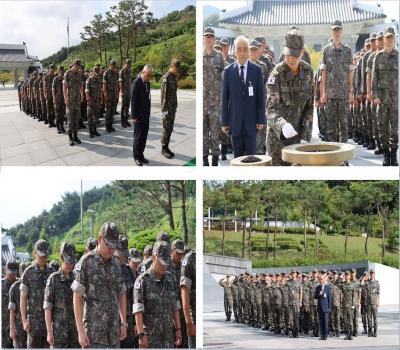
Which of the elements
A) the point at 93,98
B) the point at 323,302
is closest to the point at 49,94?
the point at 93,98

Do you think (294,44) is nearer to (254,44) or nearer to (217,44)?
(254,44)

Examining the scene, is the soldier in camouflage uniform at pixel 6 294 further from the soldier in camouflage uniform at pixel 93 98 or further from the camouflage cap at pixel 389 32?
the camouflage cap at pixel 389 32

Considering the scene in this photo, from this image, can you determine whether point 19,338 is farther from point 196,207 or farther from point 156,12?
point 156,12

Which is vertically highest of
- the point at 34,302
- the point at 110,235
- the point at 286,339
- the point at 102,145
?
the point at 102,145

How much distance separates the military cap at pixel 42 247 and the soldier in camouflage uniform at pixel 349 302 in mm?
2752

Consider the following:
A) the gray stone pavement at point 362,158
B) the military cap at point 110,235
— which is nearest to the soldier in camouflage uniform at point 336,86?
the gray stone pavement at point 362,158

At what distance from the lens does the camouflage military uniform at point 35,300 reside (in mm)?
6527

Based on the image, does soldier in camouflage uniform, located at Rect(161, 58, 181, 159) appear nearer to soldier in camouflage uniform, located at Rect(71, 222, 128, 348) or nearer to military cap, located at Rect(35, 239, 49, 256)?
military cap, located at Rect(35, 239, 49, 256)

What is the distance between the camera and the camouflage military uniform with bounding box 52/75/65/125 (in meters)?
7.48

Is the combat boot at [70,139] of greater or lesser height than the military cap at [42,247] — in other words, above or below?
above

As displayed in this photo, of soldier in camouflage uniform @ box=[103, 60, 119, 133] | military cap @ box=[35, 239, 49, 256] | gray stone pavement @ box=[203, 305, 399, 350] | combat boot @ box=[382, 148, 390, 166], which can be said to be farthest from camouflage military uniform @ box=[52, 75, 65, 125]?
combat boot @ box=[382, 148, 390, 166]

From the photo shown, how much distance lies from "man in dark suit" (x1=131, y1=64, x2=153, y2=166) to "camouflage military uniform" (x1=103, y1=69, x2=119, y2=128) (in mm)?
427

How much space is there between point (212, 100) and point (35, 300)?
234cm

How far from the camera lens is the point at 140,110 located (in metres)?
6.79
